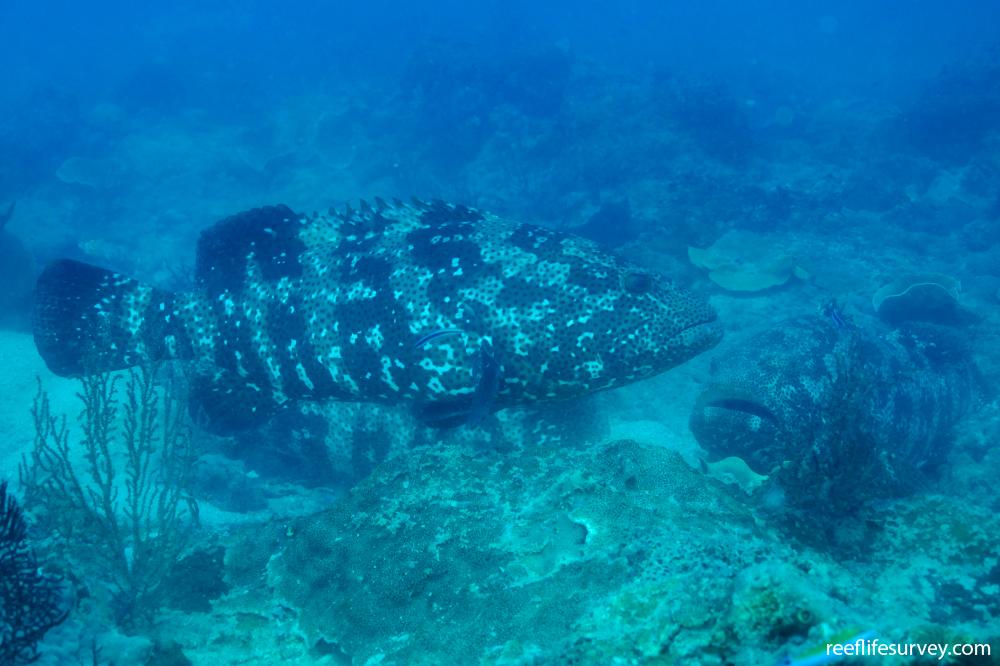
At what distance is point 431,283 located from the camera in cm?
523

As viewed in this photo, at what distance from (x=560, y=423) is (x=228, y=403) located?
3476 millimetres

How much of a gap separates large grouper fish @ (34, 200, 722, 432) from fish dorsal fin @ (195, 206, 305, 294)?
0.05 feet

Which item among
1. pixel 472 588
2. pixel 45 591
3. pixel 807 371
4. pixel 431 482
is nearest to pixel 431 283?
pixel 431 482

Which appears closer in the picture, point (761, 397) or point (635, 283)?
point (635, 283)

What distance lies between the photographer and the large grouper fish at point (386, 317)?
5.08m

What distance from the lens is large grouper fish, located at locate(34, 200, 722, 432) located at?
16.7 ft

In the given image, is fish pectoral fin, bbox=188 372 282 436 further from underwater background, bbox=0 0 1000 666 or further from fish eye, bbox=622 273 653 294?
fish eye, bbox=622 273 653 294

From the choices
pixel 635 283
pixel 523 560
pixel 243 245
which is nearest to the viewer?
pixel 523 560

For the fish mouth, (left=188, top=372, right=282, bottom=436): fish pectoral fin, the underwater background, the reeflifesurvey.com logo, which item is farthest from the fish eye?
(left=188, top=372, right=282, bottom=436): fish pectoral fin

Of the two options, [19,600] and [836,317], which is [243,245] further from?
[836,317]

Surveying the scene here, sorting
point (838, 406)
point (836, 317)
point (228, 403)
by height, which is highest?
point (836, 317)

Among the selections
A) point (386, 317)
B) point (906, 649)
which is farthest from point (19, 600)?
point (906, 649)

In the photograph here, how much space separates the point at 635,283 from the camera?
517 centimetres

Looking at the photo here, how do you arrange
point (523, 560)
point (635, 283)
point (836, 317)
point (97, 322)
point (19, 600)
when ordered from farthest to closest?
point (836, 317) < point (97, 322) < point (635, 283) < point (523, 560) < point (19, 600)
